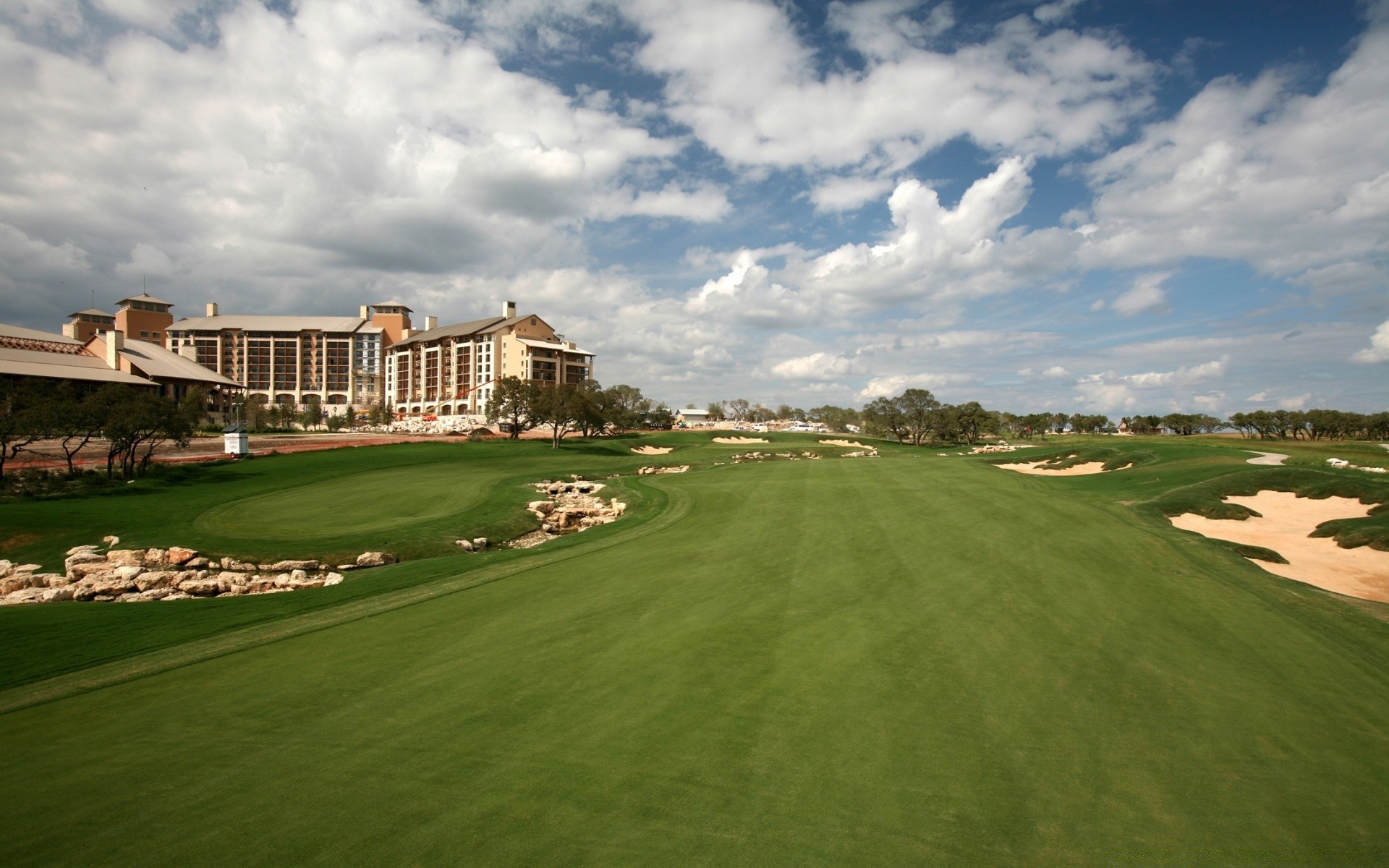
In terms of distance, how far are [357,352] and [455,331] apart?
33940mm

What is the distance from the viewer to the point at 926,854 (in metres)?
4.30

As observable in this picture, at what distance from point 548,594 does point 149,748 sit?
604cm

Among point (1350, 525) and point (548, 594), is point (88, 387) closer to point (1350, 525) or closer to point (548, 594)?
point (548, 594)

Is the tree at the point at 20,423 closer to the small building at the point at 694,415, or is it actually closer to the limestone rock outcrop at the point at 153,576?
the limestone rock outcrop at the point at 153,576

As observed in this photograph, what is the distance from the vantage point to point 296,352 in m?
132

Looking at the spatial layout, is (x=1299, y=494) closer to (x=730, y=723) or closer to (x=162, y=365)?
(x=730, y=723)

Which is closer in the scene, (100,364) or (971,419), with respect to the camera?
(100,364)

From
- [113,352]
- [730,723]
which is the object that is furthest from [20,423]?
[113,352]

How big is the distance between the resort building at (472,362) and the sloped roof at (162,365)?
3975 centimetres

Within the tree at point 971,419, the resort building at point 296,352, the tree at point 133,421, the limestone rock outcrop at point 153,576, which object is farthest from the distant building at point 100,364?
the tree at point 971,419

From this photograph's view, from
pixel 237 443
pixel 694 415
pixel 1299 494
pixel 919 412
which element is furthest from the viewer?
pixel 694 415

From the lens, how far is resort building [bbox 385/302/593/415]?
109m

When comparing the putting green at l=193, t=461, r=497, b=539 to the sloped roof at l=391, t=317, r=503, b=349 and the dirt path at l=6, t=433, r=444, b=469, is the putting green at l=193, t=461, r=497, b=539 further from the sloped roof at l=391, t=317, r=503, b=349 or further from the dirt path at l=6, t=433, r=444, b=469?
the sloped roof at l=391, t=317, r=503, b=349

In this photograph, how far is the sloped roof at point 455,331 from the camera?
378ft
